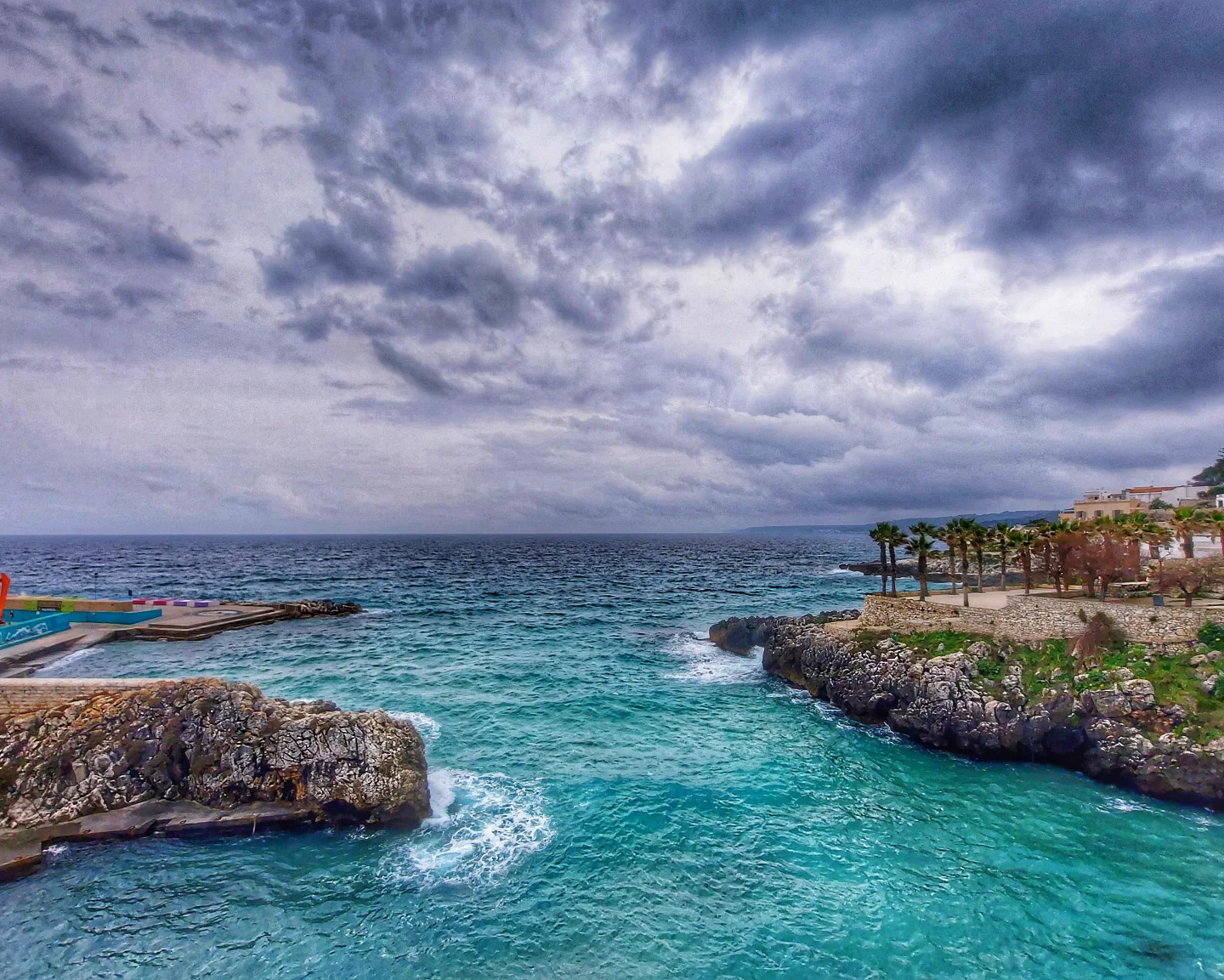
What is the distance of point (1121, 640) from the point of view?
3297cm

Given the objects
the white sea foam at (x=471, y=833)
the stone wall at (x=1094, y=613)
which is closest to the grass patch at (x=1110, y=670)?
the stone wall at (x=1094, y=613)

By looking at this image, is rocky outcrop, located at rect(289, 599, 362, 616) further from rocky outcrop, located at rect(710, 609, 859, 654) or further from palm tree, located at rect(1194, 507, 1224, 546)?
palm tree, located at rect(1194, 507, 1224, 546)

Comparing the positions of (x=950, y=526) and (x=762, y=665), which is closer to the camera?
(x=762, y=665)

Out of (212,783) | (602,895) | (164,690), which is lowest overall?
(602,895)

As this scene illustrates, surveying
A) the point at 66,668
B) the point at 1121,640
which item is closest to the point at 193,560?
the point at 66,668

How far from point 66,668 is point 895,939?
63.5 meters

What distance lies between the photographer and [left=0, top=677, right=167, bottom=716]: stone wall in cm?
2664

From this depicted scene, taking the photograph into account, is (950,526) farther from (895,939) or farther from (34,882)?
(34,882)

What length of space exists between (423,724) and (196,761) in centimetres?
1370

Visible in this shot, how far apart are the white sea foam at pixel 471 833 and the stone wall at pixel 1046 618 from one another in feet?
96.5

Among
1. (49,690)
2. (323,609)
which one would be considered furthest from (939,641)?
(323,609)

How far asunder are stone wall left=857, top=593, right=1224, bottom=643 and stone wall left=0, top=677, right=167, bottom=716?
46.3m

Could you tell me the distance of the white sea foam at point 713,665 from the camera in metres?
48.0

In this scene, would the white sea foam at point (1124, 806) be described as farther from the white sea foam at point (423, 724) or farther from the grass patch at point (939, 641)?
the white sea foam at point (423, 724)
